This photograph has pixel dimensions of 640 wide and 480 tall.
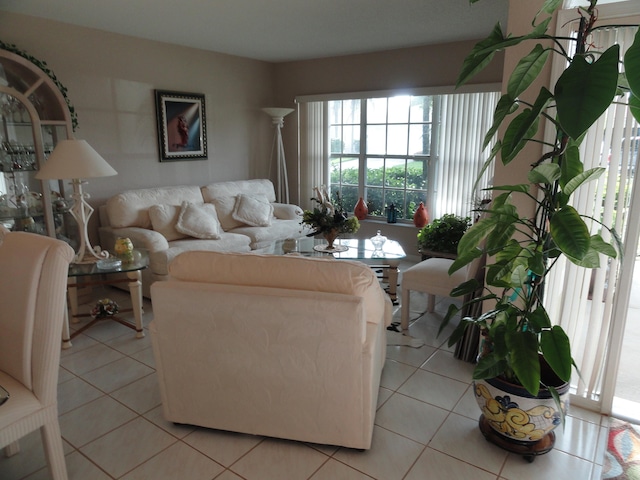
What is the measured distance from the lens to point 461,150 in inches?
197

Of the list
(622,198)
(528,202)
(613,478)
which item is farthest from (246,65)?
(613,478)

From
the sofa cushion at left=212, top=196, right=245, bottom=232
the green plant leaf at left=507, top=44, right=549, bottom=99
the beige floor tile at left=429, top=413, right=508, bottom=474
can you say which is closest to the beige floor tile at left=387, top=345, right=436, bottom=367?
the beige floor tile at left=429, top=413, right=508, bottom=474

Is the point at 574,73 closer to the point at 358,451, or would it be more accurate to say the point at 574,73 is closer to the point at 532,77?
the point at 532,77

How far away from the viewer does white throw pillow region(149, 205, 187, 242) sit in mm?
4246

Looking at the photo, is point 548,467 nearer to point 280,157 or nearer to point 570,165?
point 570,165

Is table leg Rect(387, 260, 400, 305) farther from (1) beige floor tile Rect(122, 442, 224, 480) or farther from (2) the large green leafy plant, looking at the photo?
(1) beige floor tile Rect(122, 442, 224, 480)

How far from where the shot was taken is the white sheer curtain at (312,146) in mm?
5941

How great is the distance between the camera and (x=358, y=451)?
205 cm

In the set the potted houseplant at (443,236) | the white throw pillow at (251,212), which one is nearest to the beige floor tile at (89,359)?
the white throw pillow at (251,212)

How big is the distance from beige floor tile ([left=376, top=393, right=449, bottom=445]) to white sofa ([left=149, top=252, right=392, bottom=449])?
0.31 m

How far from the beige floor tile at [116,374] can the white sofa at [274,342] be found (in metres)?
0.71

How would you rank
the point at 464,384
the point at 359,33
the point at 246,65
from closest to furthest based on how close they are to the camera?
the point at 464,384 → the point at 359,33 → the point at 246,65

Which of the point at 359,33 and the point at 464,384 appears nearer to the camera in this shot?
the point at 464,384

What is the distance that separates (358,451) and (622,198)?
1.77 meters
